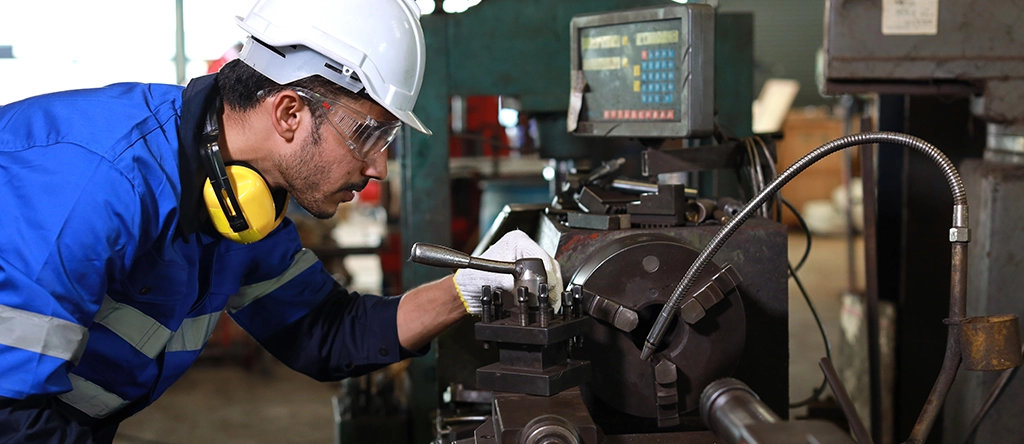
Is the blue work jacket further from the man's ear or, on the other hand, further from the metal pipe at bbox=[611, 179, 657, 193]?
the metal pipe at bbox=[611, 179, 657, 193]

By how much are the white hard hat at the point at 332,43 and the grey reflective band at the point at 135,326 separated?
40 centimetres

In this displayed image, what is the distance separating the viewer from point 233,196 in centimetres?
124

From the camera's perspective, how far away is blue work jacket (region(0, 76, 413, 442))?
1014 mm

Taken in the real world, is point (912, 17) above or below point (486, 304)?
above

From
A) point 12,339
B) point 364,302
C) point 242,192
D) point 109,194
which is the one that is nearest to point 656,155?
point 364,302

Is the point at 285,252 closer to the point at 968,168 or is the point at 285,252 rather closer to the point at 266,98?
the point at 266,98

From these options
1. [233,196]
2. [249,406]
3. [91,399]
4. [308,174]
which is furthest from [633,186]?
[249,406]

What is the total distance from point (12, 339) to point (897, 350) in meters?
1.96

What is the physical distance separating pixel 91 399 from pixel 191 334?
0.18 meters

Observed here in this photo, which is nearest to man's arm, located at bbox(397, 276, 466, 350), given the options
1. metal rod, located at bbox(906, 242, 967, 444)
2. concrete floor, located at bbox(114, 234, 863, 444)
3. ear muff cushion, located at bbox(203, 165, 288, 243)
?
ear muff cushion, located at bbox(203, 165, 288, 243)

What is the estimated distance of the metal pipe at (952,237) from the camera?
41.5 inches

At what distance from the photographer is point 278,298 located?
150cm

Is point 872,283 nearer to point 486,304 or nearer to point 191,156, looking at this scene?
point 486,304

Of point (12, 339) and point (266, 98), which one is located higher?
point (266, 98)
